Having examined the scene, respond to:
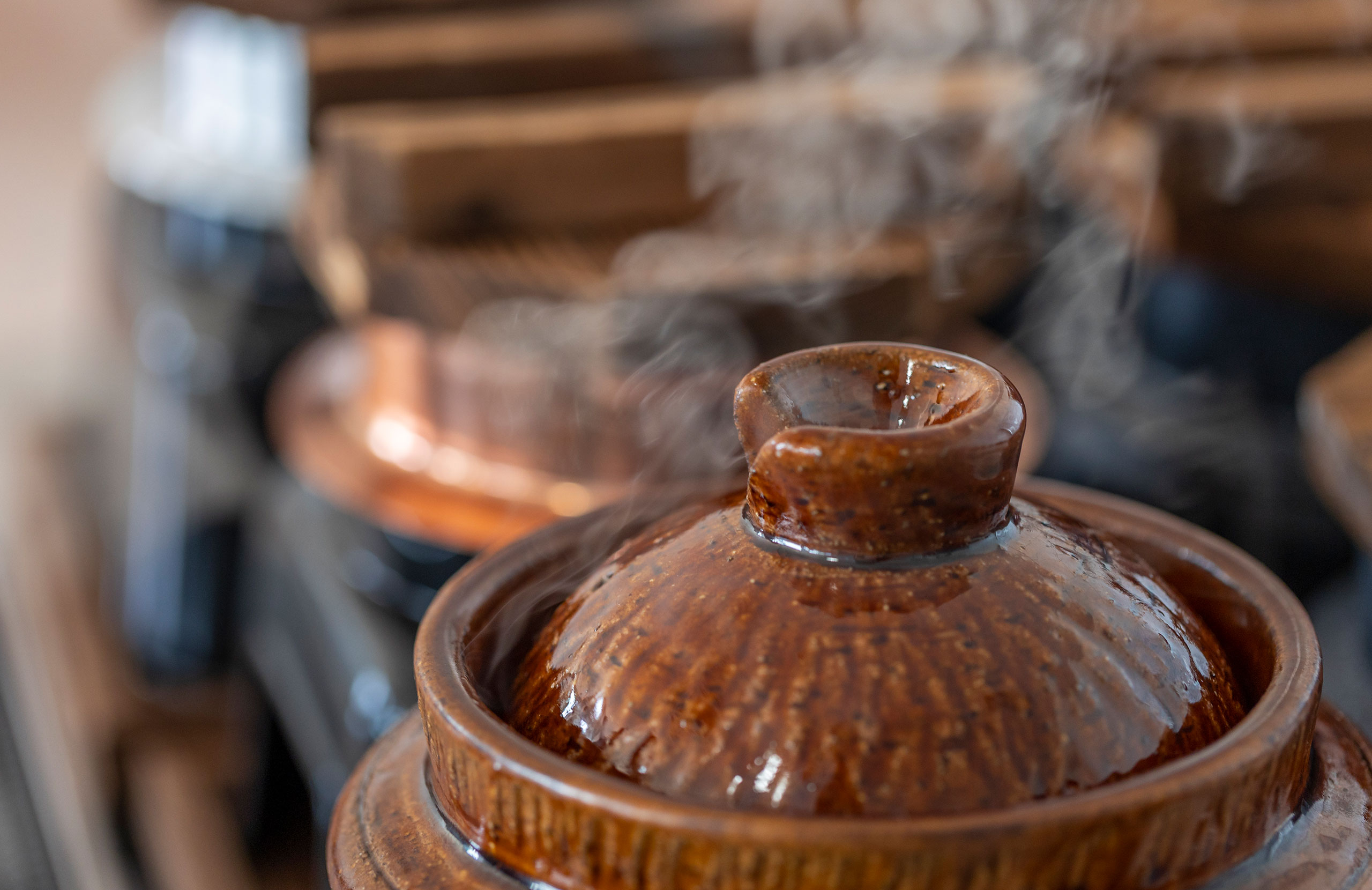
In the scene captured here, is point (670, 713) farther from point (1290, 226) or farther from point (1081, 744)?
point (1290, 226)

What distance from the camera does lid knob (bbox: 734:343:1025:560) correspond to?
698 mm

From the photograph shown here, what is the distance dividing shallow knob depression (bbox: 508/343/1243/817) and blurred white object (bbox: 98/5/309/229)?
2705 millimetres

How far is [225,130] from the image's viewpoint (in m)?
3.56

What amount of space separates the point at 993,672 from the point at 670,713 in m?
0.17

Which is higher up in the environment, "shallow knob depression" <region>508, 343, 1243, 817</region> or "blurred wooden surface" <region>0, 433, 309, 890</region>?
"shallow knob depression" <region>508, 343, 1243, 817</region>

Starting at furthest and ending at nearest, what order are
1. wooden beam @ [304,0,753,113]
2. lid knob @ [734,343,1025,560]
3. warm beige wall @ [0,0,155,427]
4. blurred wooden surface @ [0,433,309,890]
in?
warm beige wall @ [0,0,155,427] → blurred wooden surface @ [0,433,309,890] → wooden beam @ [304,0,753,113] → lid knob @ [734,343,1025,560]

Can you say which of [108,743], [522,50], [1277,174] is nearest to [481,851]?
[522,50]

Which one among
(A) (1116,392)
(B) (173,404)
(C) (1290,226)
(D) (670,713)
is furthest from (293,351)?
(D) (670,713)


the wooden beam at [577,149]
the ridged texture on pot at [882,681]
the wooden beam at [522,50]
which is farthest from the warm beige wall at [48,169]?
the ridged texture on pot at [882,681]

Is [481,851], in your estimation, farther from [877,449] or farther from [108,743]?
[108,743]

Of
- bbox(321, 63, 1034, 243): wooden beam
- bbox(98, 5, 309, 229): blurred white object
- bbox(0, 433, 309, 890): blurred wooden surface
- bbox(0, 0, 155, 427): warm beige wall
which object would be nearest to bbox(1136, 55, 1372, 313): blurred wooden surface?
bbox(321, 63, 1034, 243): wooden beam

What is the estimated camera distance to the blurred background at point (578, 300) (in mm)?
1971

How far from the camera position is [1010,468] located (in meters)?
0.73

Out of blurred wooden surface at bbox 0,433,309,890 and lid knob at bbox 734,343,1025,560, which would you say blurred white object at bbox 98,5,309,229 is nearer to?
blurred wooden surface at bbox 0,433,309,890
